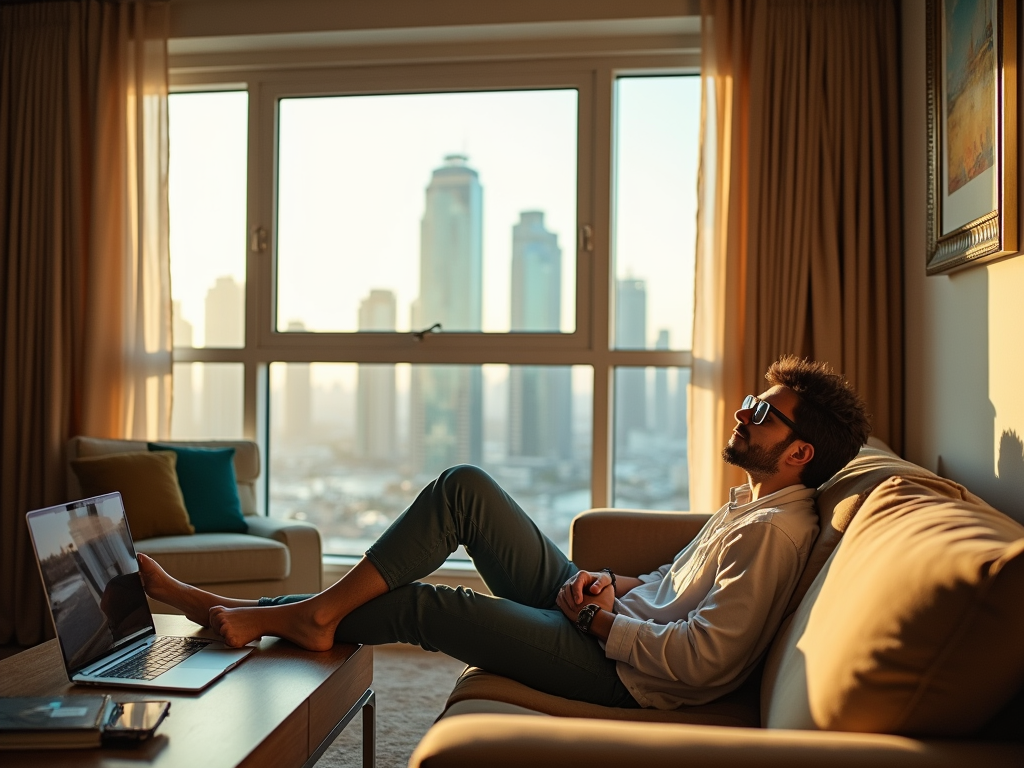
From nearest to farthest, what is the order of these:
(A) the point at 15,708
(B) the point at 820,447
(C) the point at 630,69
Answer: (A) the point at 15,708, (B) the point at 820,447, (C) the point at 630,69

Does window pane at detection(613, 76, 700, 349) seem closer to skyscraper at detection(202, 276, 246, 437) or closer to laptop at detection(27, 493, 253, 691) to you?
skyscraper at detection(202, 276, 246, 437)

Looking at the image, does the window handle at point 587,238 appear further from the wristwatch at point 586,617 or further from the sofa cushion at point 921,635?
the sofa cushion at point 921,635

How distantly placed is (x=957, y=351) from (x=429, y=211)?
89.9 inches

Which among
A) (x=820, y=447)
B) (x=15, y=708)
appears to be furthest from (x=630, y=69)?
(x=15, y=708)

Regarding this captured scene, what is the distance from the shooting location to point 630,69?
3758mm

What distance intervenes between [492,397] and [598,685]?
→ 2.19 meters

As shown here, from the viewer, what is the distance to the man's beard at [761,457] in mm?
2006

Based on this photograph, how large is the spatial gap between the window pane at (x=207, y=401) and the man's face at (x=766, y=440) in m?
2.70

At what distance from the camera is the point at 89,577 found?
68.2 inches

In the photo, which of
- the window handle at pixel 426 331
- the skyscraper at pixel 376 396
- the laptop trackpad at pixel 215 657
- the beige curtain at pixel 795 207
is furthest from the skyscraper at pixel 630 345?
the laptop trackpad at pixel 215 657

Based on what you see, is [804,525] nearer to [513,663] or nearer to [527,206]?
[513,663]

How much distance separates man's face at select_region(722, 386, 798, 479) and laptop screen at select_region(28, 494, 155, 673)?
140 centimetres

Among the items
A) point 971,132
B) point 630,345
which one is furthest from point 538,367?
point 971,132

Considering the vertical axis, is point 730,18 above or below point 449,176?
above
